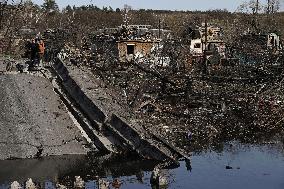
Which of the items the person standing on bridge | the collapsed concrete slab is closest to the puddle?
the collapsed concrete slab

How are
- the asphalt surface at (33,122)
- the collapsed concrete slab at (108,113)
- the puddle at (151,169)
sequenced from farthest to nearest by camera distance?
the asphalt surface at (33,122) < the collapsed concrete slab at (108,113) < the puddle at (151,169)

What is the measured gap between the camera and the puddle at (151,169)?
13.6 m

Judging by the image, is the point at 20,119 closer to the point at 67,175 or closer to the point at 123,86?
the point at 67,175

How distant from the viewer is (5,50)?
32969 mm

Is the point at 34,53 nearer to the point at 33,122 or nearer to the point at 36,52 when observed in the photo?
the point at 36,52

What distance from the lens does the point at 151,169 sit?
14.8 metres

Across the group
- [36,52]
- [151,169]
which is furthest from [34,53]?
[151,169]

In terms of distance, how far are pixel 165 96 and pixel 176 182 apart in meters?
8.53

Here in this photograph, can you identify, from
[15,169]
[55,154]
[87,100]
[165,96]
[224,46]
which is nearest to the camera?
[15,169]

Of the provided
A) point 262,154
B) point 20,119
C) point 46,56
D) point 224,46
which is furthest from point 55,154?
point 224,46

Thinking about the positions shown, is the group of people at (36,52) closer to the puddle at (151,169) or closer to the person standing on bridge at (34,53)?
the person standing on bridge at (34,53)

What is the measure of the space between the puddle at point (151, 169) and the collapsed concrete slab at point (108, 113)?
21.6 inches

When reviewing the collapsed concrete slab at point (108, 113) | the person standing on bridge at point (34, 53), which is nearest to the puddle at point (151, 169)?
the collapsed concrete slab at point (108, 113)

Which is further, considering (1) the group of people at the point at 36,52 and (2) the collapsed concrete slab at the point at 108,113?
(1) the group of people at the point at 36,52
